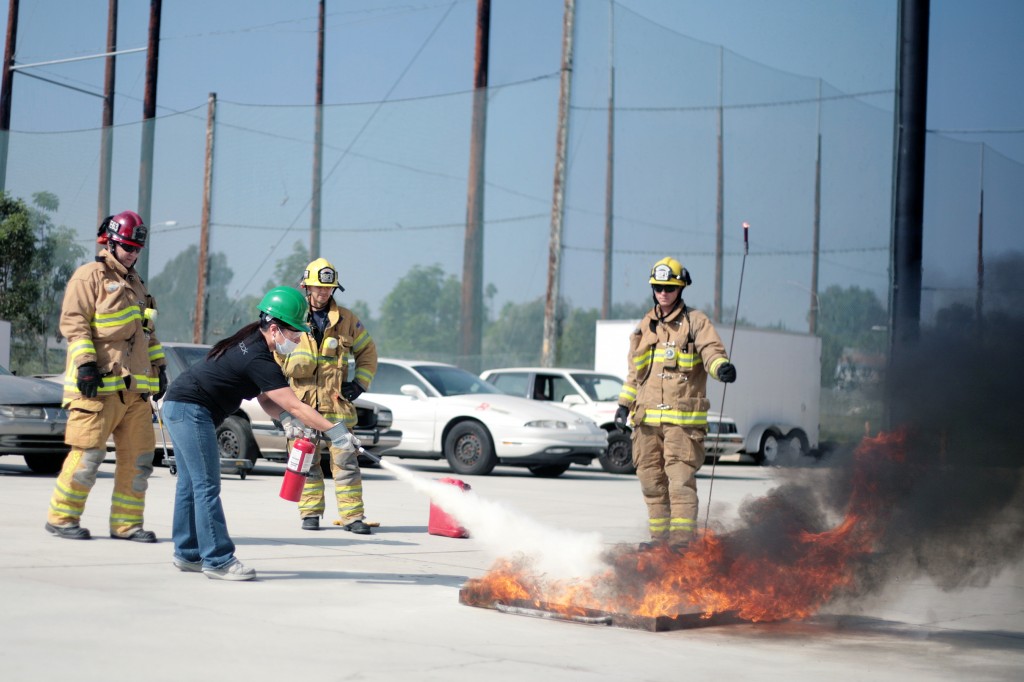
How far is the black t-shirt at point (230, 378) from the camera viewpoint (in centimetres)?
695

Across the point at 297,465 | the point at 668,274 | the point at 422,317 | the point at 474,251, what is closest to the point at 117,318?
the point at 297,465

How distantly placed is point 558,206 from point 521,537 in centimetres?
1931

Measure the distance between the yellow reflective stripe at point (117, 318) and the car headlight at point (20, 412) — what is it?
540cm

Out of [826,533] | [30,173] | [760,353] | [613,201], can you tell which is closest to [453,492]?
[826,533]

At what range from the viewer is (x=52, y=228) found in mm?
29562

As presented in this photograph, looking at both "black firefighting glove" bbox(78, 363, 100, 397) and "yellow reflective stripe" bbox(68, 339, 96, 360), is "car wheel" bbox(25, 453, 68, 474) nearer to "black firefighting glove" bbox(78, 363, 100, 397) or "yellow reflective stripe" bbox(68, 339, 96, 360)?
"yellow reflective stripe" bbox(68, 339, 96, 360)

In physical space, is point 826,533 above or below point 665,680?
above

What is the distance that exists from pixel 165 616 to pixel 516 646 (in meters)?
1.63

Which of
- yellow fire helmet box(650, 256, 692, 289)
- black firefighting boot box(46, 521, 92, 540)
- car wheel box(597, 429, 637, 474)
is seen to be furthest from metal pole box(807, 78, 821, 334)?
black firefighting boot box(46, 521, 92, 540)

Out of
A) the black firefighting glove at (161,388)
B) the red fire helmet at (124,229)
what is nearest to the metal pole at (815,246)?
the black firefighting glove at (161,388)

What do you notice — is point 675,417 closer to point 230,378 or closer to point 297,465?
point 297,465

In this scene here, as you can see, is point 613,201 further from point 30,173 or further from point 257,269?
point 30,173

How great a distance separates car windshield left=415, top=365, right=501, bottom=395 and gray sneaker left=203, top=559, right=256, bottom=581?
35.1 feet

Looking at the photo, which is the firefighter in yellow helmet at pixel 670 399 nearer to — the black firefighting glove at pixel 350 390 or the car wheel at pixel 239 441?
the black firefighting glove at pixel 350 390
